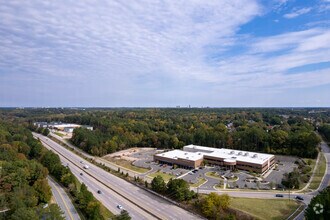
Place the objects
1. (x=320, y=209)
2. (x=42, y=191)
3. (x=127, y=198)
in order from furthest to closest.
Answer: (x=127, y=198) → (x=42, y=191) → (x=320, y=209)

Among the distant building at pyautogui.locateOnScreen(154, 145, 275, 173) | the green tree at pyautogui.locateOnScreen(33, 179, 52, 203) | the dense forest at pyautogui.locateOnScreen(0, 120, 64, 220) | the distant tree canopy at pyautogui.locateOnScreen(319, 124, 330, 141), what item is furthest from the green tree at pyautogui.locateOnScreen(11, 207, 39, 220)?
the distant tree canopy at pyautogui.locateOnScreen(319, 124, 330, 141)

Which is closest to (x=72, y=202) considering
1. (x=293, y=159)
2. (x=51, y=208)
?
(x=51, y=208)

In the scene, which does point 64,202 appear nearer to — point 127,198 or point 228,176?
point 127,198

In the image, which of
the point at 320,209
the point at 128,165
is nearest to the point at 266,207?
the point at 320,209

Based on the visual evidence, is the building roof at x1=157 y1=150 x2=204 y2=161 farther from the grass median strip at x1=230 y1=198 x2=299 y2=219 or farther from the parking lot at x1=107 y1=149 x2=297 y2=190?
the grass median strip at x1=230 y1=198 x2=299 y2=219

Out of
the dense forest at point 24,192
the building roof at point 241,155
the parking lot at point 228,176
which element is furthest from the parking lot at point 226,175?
the dense forest at point 24,192

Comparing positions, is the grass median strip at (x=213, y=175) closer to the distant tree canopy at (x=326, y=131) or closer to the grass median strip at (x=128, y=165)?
the grass median strip at (x=128, y=165)

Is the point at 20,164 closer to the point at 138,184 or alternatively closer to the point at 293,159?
the point at 138,184
